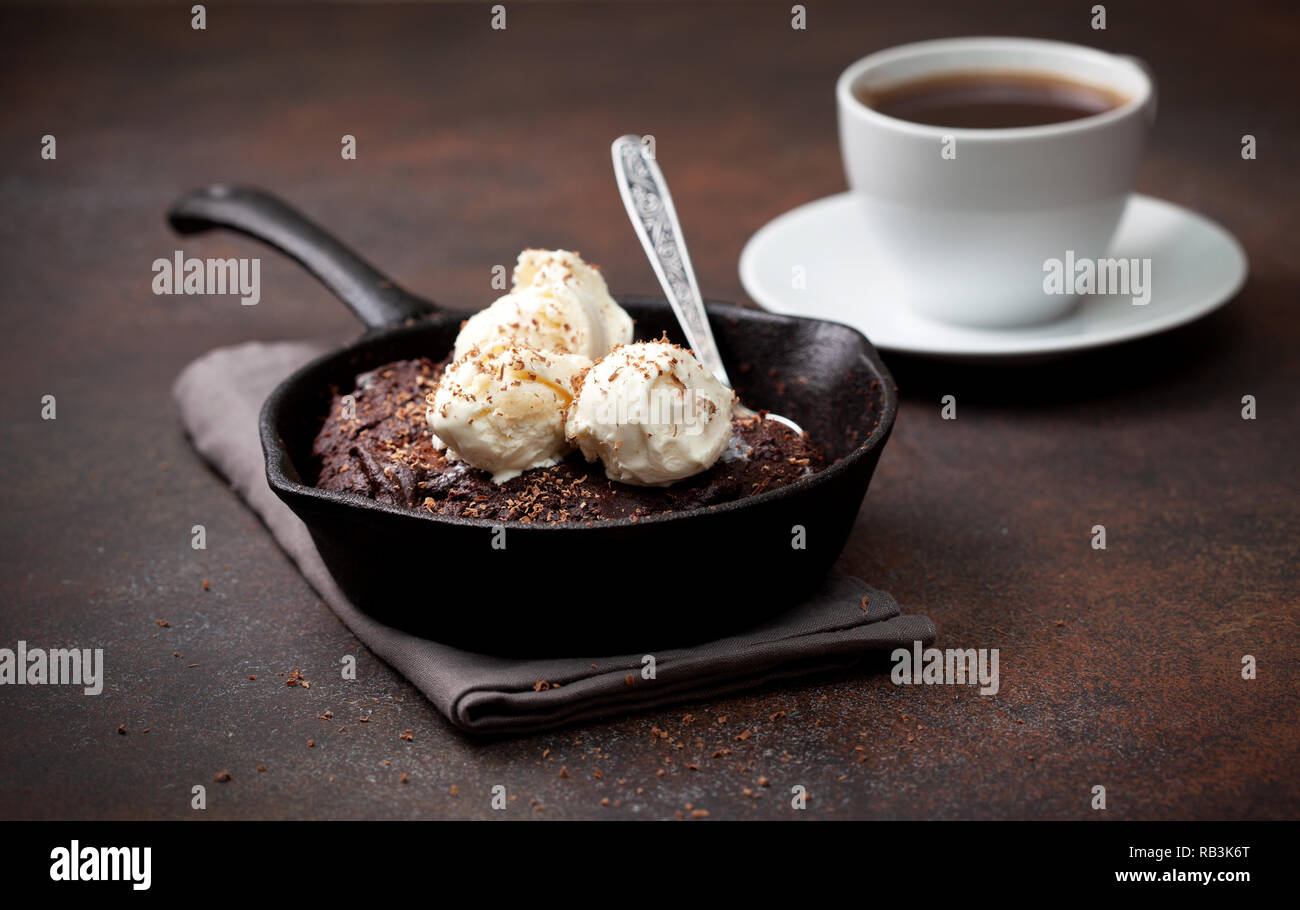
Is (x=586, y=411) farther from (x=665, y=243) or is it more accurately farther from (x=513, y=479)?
(x=665, y=243)

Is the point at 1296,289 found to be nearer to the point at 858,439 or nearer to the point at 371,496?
the point at 858,439

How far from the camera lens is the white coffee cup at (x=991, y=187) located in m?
1.62

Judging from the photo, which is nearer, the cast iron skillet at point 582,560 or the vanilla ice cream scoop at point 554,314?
the cast iron skillet at point 582,560

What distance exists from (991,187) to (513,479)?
0.73m

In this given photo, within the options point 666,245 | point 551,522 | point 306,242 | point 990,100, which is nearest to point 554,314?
point 666,245

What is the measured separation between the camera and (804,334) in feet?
4.81

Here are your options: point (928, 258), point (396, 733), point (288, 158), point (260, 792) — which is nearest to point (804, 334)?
point (928, 258)

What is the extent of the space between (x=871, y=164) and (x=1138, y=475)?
49 cm

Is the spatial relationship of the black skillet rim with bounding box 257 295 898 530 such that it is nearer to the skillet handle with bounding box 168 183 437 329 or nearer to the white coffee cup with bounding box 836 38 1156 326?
the skillet handle with bounding box 168 183 437 329

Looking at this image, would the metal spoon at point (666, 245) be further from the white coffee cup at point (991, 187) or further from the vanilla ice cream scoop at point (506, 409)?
the white coffee cup at point (991, 187)

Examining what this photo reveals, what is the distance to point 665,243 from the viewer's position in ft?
4.79

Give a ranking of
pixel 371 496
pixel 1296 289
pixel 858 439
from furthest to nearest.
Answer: pixel 1296 289 < pixel 858 439 < pixel 371 496

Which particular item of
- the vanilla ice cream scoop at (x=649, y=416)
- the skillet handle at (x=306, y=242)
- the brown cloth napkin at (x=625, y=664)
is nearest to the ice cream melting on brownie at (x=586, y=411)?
the vanilla ice cream scoop at (x=649, y=416)

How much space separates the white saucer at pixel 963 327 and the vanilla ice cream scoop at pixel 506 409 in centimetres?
49
